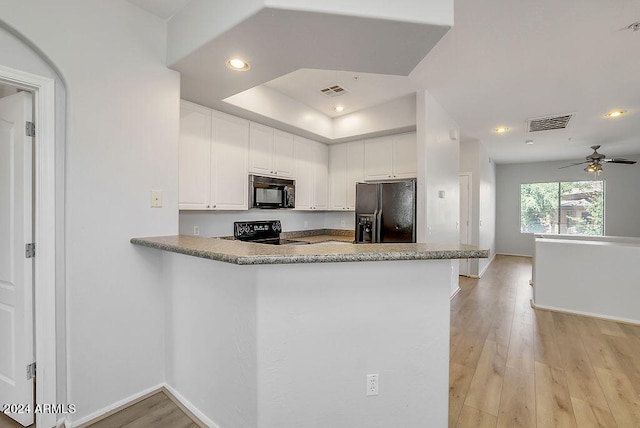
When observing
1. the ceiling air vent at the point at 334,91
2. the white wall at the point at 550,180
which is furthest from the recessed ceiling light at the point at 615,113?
the white wall at the point at 550,180

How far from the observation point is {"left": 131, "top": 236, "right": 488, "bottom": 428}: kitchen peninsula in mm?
1406

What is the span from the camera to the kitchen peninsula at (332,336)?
4.61ft

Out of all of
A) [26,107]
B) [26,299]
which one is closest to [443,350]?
[26,299]

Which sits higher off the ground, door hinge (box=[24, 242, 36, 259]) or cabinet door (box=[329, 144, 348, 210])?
cabinet door (box=[329, 144, 348, 210])

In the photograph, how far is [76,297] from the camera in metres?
1.70

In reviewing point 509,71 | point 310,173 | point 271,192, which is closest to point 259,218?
point 271,192

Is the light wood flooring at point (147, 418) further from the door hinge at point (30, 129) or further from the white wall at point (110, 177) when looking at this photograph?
the door hinge at point (30, 129)

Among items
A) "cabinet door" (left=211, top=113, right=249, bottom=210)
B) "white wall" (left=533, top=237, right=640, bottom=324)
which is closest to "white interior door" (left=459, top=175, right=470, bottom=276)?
"white wall" (left=533, top=237, right=640, bottom=324)

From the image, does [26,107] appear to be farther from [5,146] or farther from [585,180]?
[585,180]

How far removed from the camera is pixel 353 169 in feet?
14.2

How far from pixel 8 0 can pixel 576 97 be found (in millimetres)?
4907

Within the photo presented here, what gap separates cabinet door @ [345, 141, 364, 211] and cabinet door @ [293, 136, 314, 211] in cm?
57

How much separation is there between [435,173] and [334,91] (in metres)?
1.54

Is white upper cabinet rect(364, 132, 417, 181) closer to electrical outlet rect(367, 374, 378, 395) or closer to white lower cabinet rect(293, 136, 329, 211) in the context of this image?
white lower cabinet rect(293, 136, 329, 211)
